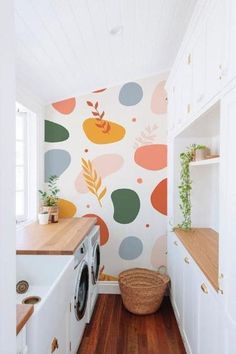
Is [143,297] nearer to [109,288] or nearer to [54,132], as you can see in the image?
[109,288]

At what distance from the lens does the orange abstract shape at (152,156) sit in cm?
314

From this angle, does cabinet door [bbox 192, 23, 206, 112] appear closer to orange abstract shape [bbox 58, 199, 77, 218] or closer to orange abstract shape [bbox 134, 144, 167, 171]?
orange abstract shape [bbox 134, 144, 167, 171]

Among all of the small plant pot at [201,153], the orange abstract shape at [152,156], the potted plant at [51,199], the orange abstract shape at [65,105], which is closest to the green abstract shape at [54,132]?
the orange abstract shape at [65,105]

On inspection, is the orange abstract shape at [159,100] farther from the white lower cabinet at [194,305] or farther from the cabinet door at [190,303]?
the cabinet door at [190,303]

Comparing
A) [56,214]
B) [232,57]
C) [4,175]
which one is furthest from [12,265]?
[56,214]

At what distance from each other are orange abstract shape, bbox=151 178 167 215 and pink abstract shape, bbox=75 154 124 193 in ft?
1.71

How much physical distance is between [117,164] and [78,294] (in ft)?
5.22

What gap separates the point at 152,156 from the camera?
10.4 feet

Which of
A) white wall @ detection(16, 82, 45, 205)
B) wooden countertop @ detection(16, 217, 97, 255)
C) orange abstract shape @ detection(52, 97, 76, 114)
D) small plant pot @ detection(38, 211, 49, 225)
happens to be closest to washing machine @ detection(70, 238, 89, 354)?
wooden countertop @ detection(16, 217, 97, 255)

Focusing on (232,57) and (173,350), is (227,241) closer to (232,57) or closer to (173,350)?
(232,57)

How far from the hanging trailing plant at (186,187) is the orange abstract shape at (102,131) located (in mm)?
865

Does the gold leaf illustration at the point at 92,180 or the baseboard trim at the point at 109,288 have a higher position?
the gold leaf illustration at the point at 92,180

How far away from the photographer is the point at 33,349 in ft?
3.53

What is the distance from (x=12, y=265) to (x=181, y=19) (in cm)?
212
